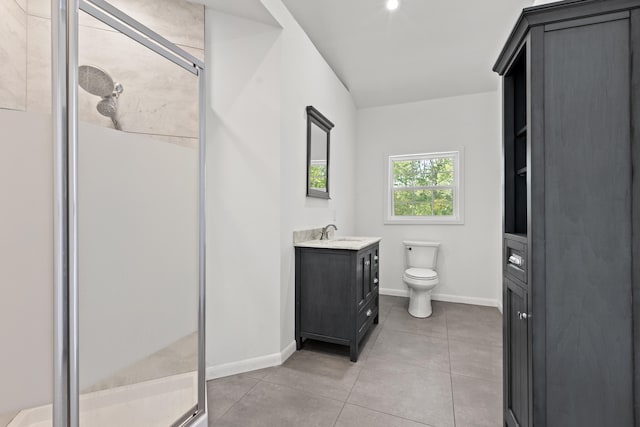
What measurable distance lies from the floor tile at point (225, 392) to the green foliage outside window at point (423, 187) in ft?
9.68

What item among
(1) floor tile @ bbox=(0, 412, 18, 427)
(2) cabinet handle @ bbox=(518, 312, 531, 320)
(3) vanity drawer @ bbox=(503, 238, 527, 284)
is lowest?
(1) floor tile @ bbox=(0, 412, 18, 427)

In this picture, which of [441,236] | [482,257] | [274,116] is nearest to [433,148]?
[441,236]

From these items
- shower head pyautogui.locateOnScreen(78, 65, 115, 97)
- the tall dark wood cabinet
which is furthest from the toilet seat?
shower head pyautogui.locateOnScreen(78, 65, 115, 97)

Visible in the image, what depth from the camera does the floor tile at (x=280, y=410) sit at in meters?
1.57

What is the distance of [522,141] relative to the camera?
1412mm

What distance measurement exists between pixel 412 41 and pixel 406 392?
2921 mm

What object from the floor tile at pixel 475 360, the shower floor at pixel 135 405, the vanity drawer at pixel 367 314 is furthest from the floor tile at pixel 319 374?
the floor tile at pixel 475 360

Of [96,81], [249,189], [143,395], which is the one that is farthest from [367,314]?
[96,81]

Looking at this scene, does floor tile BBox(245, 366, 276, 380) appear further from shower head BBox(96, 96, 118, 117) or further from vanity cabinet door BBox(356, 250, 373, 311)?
shower head BBox(96, 96, 118, 117)

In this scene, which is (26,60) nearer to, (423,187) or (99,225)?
(99,225)

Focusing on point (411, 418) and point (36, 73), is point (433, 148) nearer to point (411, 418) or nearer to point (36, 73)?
point (411, 418)

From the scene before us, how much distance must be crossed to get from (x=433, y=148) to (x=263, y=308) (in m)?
3.05

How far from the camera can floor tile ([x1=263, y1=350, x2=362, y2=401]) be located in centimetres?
188

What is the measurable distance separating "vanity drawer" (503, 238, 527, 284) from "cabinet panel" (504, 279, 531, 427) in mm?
52
